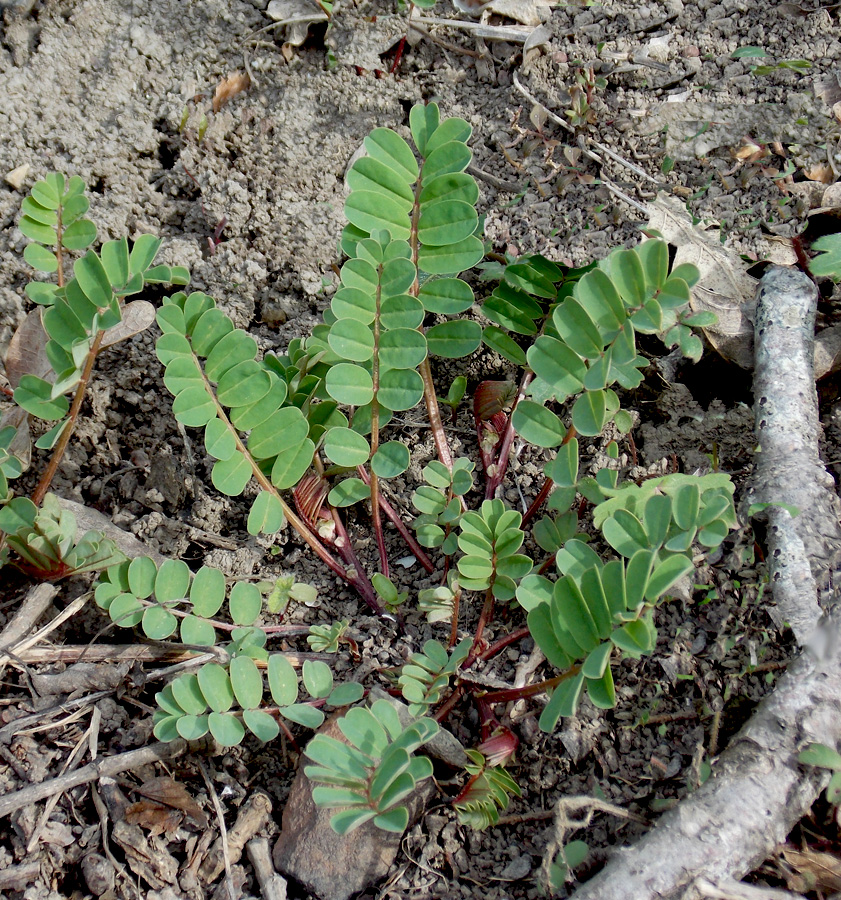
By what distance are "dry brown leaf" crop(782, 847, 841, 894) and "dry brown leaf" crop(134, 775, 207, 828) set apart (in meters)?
1.17

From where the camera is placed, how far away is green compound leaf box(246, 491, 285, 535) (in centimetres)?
192

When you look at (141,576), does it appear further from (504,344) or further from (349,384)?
(504,344)

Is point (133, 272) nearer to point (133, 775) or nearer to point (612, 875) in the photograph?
point (133, 775)

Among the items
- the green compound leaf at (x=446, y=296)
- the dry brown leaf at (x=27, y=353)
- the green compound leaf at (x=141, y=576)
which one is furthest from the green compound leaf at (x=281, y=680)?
the dry brown leaf at (x=27, y=353)

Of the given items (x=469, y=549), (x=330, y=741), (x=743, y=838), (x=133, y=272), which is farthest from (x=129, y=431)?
(x=743, y=838)

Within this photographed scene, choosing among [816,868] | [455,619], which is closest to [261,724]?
[455,619]

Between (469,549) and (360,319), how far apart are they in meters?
0.57

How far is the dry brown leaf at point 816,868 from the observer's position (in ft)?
4.49

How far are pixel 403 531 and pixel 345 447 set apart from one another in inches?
13.9

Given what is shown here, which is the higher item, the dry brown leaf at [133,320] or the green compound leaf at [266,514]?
the dry brown leaf at [133,320]

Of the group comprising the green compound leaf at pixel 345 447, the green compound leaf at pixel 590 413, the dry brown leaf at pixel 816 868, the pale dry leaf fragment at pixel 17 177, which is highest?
the pale dry leaf fragment at pixel 17 177

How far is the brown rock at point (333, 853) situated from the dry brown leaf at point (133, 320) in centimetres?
130

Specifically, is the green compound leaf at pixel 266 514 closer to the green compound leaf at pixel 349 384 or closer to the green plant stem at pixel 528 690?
the green compound leaf at pixel 349 384

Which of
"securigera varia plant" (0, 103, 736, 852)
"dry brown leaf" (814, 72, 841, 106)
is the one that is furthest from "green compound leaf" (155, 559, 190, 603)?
"dry brown leaf" (814, 72, 841, 106)
